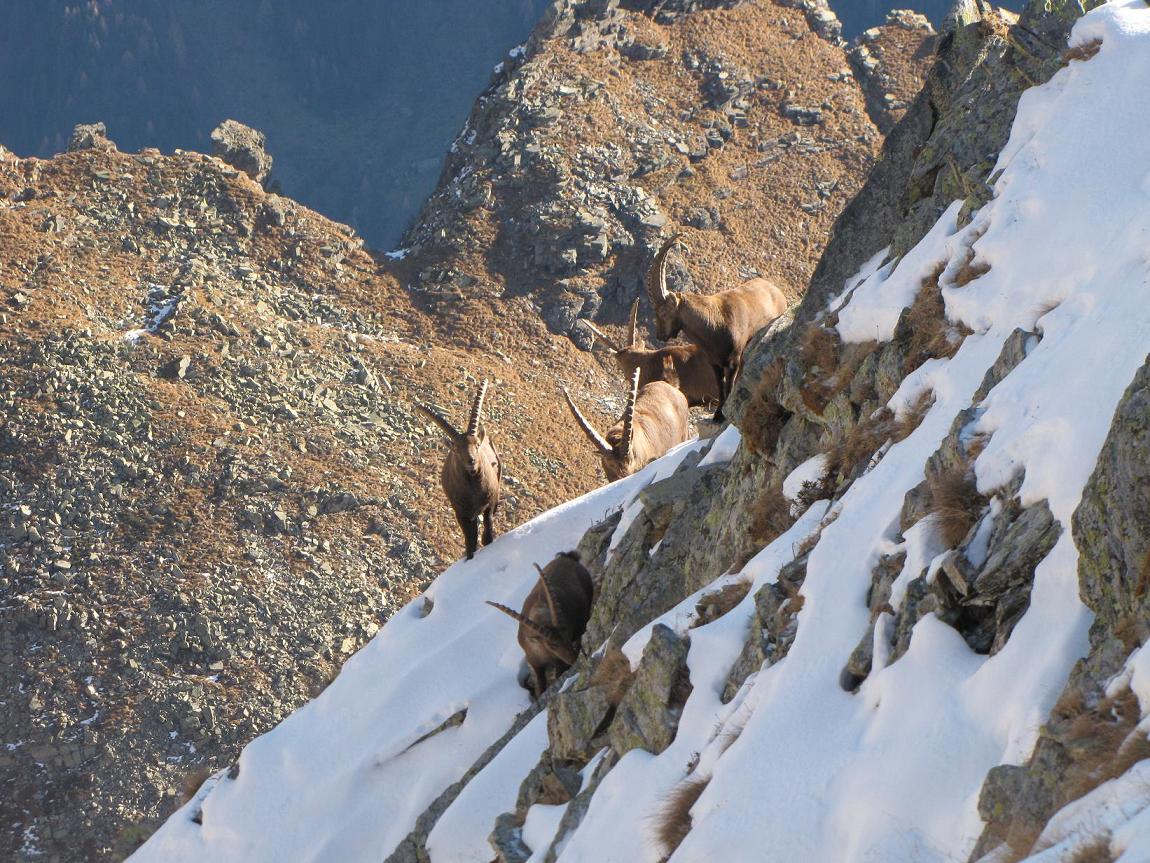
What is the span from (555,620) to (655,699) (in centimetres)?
435

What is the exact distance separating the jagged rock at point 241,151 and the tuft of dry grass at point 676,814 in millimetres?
50866

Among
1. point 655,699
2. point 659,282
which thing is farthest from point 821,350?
point 659,282

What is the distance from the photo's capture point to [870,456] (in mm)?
9797

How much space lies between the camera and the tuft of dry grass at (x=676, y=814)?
23.9ft

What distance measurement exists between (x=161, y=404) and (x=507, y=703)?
84.6 feet

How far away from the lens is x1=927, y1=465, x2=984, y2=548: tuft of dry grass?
7.52 m

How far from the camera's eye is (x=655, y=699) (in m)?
→ 8.87

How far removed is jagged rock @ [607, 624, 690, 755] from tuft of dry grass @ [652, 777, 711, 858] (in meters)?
0.82

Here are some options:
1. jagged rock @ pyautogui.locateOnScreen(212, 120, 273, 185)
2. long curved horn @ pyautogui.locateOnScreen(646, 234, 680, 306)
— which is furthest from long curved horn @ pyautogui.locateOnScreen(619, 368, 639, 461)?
jagged rock @ pyautogui.locateOnScreen(212, 120, 273, 185)

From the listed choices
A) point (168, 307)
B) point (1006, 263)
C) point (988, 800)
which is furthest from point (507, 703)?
point (168, 307)

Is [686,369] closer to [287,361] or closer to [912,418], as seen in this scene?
[912,418]

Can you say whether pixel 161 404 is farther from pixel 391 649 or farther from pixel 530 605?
pixel 530 605

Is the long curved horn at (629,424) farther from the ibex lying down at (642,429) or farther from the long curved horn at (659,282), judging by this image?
the long curved horn at (659,282)

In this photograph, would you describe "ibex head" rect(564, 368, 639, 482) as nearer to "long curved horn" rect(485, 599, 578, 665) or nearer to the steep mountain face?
"long curved horn" rect(485, 599, 578, 665)
